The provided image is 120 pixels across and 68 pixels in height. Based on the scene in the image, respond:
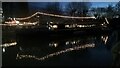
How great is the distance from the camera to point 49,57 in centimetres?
329

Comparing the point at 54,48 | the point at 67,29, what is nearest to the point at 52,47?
the point at 54,48

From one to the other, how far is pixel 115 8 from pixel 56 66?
81cm

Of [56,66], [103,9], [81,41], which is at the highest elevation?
[103,9]

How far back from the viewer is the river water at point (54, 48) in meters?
3.27

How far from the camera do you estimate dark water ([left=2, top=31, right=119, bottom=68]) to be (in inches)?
129

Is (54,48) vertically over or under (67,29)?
under

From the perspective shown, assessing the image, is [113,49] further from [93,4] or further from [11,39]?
[11,39]

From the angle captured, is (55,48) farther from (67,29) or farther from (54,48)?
(67,29)

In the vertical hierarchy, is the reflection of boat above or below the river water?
above

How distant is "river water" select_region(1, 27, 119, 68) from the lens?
3.27 metres

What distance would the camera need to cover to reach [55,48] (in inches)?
129

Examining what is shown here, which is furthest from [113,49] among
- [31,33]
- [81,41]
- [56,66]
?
[31,33]

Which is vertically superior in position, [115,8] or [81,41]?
[115,8]

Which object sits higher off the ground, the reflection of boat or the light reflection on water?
the reflection of boat
